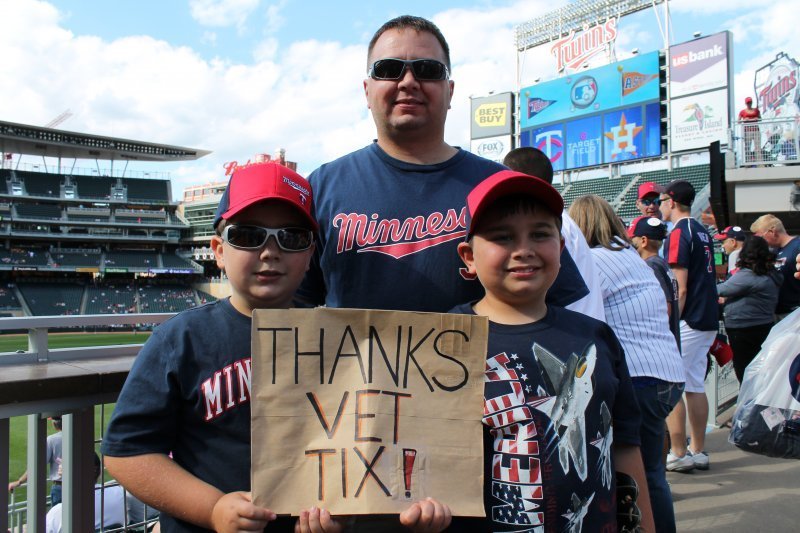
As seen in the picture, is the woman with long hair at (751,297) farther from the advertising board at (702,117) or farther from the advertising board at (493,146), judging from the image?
the advertising board at (493,146)

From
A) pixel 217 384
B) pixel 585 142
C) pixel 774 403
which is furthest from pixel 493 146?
pixel 217 384

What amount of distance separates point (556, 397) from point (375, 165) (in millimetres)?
893

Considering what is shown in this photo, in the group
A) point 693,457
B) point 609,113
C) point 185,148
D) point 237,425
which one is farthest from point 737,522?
point 185,148

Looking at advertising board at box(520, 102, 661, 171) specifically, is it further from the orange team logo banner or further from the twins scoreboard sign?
the twins scoreboard sign

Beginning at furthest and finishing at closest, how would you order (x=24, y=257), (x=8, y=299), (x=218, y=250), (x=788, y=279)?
1. (x=24, y=257)
2. (x=8, y=299)
3. (x=788, y=279)
4. (x=218, y=250)

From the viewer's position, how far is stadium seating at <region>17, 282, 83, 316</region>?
4234 centimetres

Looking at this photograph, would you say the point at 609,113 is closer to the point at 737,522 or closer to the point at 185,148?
the point at 737,522

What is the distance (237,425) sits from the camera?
148 centimetres

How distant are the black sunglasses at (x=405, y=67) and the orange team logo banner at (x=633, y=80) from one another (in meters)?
30.1

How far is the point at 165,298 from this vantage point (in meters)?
49.0

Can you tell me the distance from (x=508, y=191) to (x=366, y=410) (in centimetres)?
67

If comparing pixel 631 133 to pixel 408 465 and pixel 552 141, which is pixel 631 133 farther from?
pixel 408 465

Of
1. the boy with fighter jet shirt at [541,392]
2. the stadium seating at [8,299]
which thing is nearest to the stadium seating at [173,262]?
the stadium seating at [8,299]

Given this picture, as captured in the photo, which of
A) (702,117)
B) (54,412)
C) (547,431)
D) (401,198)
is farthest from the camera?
(702,117)
